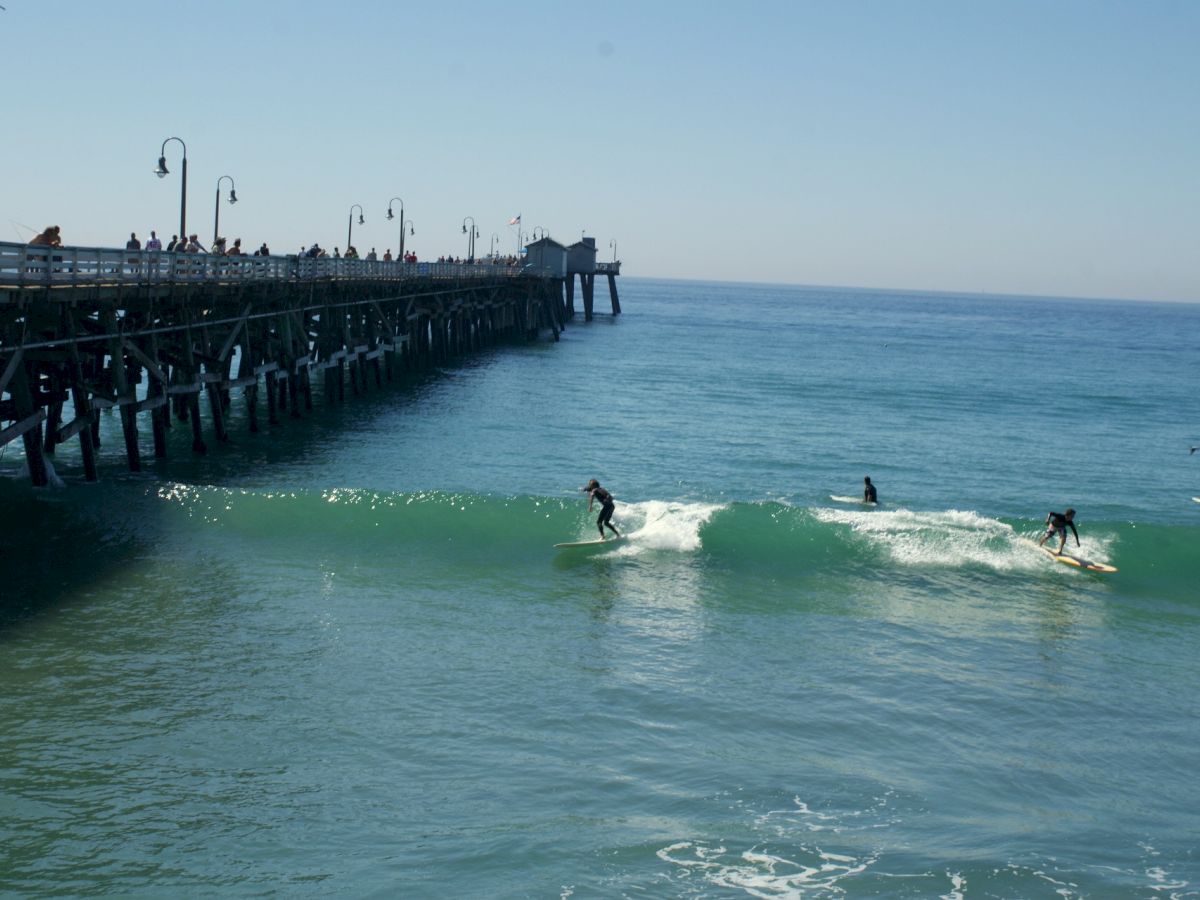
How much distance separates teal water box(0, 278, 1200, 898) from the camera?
A: 9539 mm

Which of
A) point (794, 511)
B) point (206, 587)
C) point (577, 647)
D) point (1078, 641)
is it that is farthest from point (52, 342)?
point (1078, 641)

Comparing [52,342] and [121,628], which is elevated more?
[52,342]

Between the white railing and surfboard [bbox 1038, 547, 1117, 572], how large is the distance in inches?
641

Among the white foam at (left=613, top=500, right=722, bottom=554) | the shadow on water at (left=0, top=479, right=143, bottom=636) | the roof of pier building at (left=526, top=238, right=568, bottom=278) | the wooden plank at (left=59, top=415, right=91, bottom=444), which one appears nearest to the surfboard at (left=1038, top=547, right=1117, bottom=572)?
the white foam at (left=613, top=500, right=722, bottom=554)

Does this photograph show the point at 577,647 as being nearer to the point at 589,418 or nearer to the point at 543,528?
the point at 543,528

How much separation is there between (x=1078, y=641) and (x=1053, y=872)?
697 centimetres

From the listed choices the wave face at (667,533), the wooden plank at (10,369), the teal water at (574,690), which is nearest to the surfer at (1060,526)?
the wave face at (667,533)

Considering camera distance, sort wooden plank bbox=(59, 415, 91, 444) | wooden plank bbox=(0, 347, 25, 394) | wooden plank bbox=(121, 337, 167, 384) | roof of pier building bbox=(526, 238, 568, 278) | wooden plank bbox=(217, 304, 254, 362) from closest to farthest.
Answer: wooden plank bbox=(0, 347, 25, 394), wooden plank bbox=(59, 415, 91, 444), wooden plank bbox=(121, 337, 167, 384), wooden plank bbox=(217, 304, 254, 362), roof of pier building bbox=(526, 238, 568, 278)

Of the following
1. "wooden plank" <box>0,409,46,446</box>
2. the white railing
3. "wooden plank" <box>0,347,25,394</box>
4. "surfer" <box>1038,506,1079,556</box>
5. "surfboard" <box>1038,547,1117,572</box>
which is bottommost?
"surfboard" <box>1038,547,1117,572</box>

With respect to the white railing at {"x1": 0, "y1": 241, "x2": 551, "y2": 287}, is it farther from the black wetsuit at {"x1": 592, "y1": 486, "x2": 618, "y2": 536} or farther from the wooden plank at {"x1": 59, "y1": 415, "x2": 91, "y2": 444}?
the black wetsuit at {"x1": 592, "y1": 486, "x2": 618, "y2": 536}

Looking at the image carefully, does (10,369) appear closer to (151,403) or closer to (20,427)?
(20,427)

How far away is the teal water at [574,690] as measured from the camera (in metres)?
9.54

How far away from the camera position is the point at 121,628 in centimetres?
1452

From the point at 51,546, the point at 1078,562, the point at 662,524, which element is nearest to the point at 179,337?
the point at 51,546
